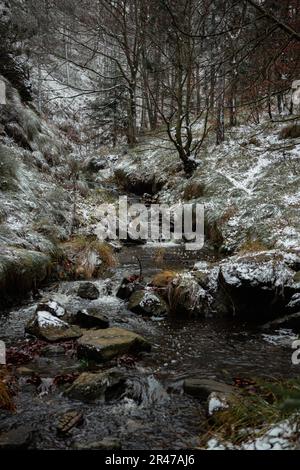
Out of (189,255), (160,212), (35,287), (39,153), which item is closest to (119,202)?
(160,212)

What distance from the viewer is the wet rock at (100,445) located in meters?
3.47

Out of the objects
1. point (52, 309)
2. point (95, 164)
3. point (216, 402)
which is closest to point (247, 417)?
point (216, 402)

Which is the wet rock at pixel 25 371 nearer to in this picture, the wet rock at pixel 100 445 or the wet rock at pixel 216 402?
the wet rock at pixel 100 445

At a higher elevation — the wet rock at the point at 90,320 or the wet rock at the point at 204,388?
the wet rock at the point at 90,320

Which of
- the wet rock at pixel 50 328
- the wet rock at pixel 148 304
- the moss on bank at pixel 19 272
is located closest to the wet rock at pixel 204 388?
the wet rock at pixel 50 328

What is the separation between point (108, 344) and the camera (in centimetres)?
529

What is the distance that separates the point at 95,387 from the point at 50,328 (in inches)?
70.1

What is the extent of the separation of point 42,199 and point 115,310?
16.2 ft

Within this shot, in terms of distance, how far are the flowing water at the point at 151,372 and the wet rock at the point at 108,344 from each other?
178 millimetres

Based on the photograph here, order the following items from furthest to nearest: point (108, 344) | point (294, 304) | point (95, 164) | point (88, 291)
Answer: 1. point (95, 164)
2. point (88, 291)
3. point (294, 304)
4. point (108, 344)

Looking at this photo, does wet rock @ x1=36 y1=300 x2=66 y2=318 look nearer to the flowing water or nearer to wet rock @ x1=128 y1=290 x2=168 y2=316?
the flowing water

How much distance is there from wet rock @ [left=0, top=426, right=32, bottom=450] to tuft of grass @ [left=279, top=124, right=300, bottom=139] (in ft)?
37.8

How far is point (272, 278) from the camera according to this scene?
21.6 ft

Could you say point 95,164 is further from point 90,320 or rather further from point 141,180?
point 90,320
